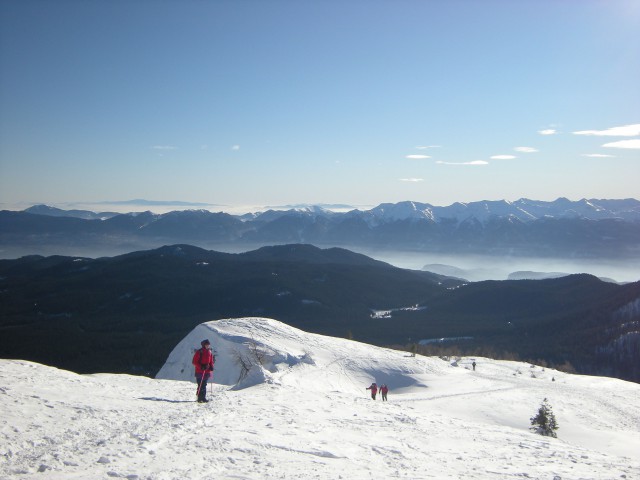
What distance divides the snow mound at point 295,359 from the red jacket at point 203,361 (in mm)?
19356

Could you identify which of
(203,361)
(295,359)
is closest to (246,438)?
(203,361)

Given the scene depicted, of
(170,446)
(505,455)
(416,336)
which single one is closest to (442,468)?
(505,455)

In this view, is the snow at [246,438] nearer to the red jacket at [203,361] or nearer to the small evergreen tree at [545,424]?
the red jacket at [203,361]

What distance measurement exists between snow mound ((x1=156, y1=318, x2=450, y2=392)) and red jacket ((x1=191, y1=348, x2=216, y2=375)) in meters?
19.4

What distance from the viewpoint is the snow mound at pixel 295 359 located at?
43.5 m

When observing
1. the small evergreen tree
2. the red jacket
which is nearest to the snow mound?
the small evergreen tree

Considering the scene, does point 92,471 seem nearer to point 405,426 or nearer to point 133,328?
point 405,426

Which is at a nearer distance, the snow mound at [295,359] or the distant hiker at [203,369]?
the distant hiker at [203,369]

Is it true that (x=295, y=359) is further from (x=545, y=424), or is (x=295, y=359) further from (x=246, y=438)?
(x=246, y=438)

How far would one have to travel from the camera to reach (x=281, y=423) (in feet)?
55.0

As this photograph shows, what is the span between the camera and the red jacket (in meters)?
19.5

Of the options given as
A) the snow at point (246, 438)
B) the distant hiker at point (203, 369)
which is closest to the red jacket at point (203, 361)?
the distant hiker at point (203, 369)

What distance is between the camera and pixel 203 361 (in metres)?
19.7

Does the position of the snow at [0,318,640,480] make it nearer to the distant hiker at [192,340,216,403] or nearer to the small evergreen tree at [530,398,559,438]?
the distant hiker at [192,340,216,403]
